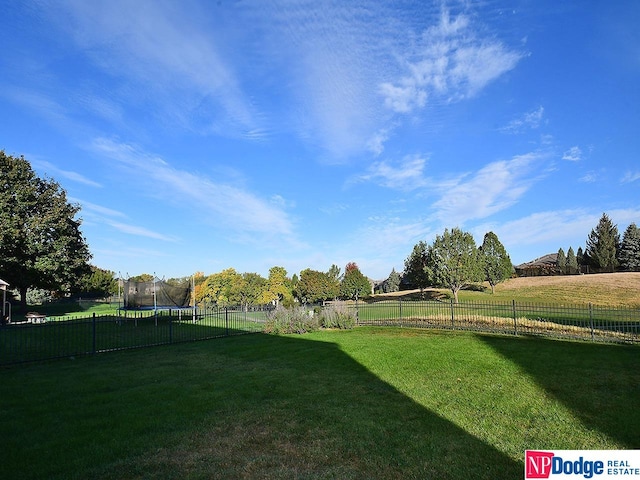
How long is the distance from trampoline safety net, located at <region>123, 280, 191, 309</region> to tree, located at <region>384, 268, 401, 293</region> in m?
67.1

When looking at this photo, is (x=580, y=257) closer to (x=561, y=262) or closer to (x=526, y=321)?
(x=561, y=262)

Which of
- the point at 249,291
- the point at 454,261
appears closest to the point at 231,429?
the point at 454,261

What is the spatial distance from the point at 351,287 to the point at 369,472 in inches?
2304

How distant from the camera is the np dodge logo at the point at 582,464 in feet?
12.1

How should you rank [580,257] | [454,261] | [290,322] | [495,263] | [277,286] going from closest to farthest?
[290,322] < [454,261] < [495,263] < [277,286] < [580,257]

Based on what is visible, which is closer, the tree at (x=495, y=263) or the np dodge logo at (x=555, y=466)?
the np dodge logo at (x=555, y=466)

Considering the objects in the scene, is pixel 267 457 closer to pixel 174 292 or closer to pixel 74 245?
pixel 174 292

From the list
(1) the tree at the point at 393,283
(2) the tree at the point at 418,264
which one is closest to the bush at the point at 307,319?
(2) the tree at the point at 418,264

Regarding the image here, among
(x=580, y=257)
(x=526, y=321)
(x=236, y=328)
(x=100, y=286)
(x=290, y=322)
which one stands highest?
(x=580, y=257)

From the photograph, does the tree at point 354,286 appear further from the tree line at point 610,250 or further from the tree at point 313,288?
the tree line at point 610,250

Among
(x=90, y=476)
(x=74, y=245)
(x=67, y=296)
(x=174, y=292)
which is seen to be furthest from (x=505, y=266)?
(x=67, y=296)

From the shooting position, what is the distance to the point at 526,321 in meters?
17.4

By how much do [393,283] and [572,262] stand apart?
35537 millimetres

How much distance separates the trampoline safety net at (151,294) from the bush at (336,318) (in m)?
10.4
